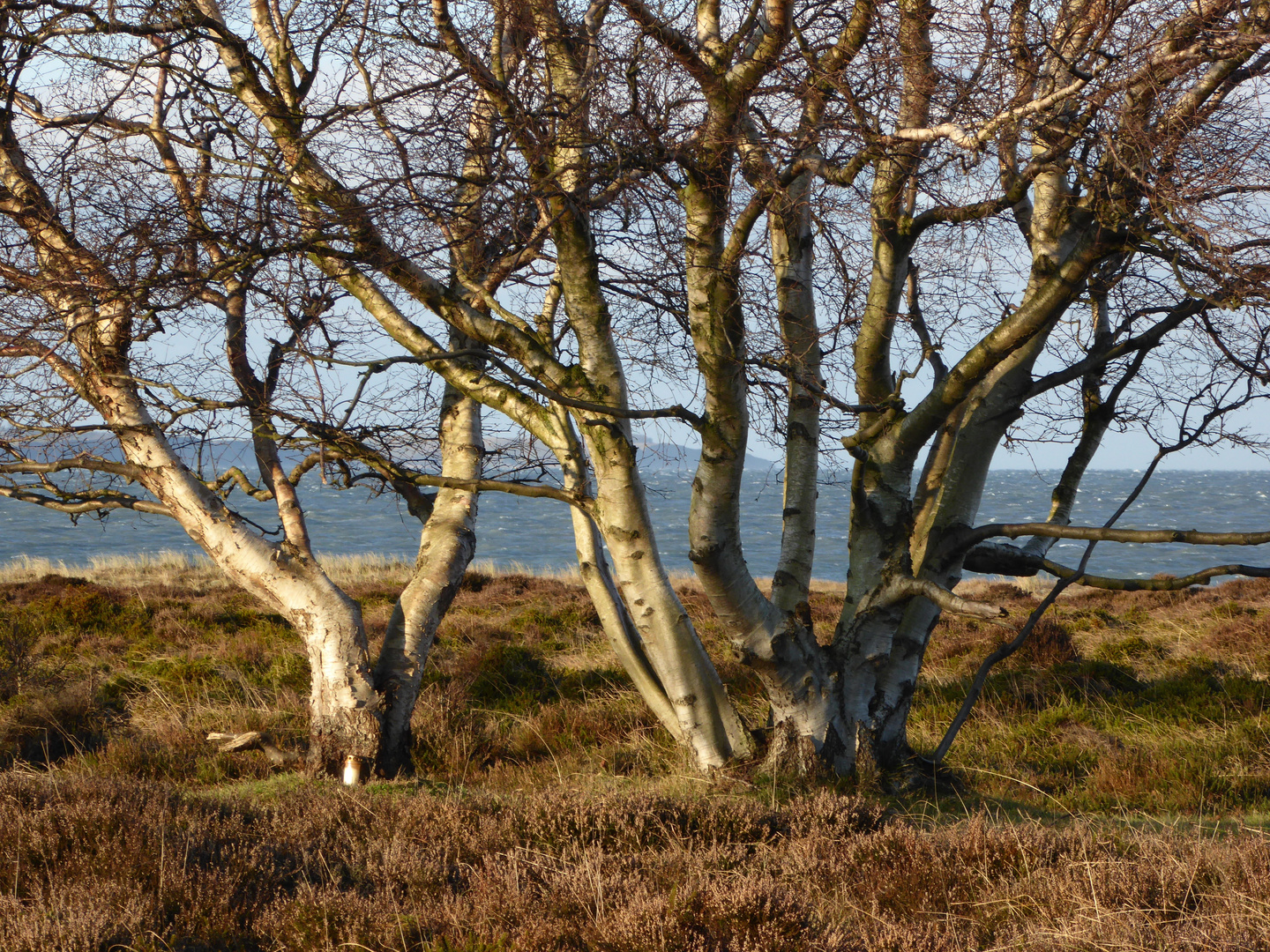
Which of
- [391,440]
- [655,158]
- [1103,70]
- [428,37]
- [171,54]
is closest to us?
[1103,70]

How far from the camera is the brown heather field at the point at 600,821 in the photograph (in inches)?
113

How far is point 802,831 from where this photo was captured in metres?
4.11

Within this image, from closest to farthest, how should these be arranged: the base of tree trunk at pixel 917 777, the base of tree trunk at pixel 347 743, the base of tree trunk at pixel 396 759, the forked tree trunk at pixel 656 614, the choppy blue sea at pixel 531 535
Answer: the forked tree trunk at pixel 656 614 → the base of tree trunk at pixel 917 777 → the base of tree trunk at pixel 347 743 → the base of tree trunk at pixel 396 759 → the choppy blue sea at pixel 531 535

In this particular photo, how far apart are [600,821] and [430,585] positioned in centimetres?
247

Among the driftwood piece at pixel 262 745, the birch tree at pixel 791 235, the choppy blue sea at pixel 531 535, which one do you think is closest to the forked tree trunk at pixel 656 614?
the birch tree at pixel 791 235

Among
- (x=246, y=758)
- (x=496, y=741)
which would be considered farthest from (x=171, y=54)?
(x=496, y=741)

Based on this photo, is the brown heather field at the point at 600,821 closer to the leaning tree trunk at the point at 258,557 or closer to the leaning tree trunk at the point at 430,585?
the leaning tree trunk at the point at 258,557

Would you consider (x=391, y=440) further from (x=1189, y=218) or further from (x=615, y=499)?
(x=1189, y=218)

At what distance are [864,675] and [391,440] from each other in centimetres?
330

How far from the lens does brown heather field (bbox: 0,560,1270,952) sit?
9.40 feet

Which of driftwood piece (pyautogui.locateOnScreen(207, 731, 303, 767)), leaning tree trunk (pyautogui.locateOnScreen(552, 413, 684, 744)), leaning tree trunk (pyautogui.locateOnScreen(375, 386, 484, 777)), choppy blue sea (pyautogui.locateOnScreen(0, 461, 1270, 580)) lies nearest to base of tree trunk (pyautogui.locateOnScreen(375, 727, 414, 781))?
leaning tree trunk (pyautogui.locateOnScreen(375, 386, 484, 777))

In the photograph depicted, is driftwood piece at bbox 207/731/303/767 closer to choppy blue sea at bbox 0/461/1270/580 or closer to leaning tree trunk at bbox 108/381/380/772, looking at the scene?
leaning tree trunk at bbox 108/381/380/772

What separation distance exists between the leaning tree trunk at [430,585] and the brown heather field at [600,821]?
1.86 ft

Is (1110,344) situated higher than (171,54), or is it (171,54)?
(171,54)
